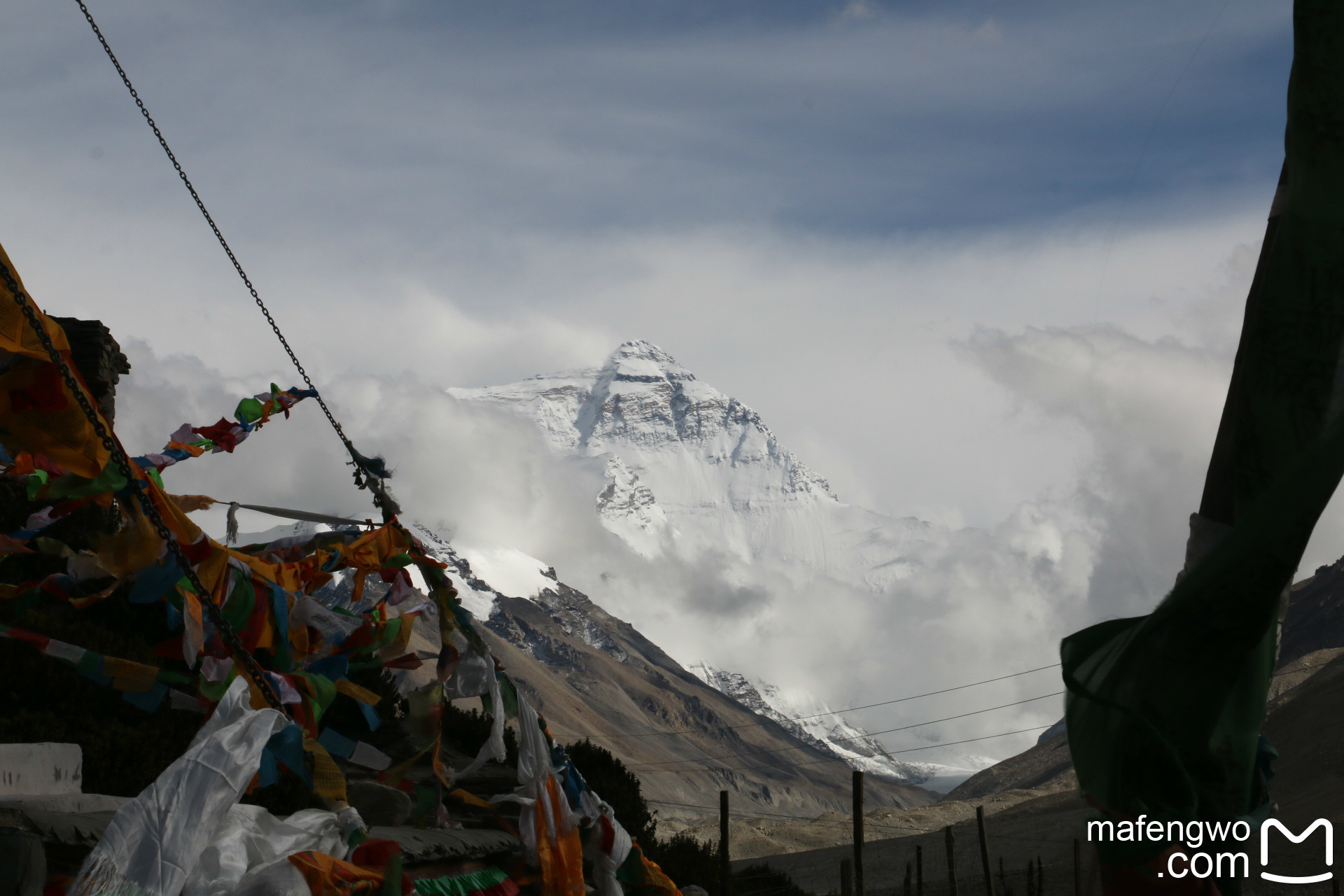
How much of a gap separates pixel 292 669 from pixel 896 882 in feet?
144

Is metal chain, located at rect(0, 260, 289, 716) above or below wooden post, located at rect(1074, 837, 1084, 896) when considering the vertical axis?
above

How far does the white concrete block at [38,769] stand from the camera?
14.8 ft

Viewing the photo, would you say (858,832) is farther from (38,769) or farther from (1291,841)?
(1291,841)

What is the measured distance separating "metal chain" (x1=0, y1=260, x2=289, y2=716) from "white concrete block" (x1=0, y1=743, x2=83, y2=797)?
1004mm

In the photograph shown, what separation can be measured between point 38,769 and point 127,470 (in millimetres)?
1696

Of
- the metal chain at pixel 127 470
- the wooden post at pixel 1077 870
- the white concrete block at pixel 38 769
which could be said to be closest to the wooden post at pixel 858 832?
the wooden post at pixel 1077 870

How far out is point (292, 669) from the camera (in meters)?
6.70

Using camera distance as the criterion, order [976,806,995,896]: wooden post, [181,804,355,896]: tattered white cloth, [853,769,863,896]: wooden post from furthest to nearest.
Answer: [976,806,995,896]: wooden post < [853,769,863,896]: wooden post < [181,804,355,896]: tattered white cloth

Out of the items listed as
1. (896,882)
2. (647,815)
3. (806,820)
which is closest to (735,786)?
(806,820)

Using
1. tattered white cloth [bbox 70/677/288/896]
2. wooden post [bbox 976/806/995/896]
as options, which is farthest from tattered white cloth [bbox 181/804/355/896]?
wooden post [bbox 976/806/995/896]

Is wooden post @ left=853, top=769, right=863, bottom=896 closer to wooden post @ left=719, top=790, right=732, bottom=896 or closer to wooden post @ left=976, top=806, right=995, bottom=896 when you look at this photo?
wooden post @ left=719, top=790, right=732, bottom=896

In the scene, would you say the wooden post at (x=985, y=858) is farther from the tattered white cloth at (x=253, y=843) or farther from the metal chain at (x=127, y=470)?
the tattered white cloth at (x=253, y=843)

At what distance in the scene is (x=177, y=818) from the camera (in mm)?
2910

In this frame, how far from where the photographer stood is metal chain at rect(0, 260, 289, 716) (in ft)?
11.9
